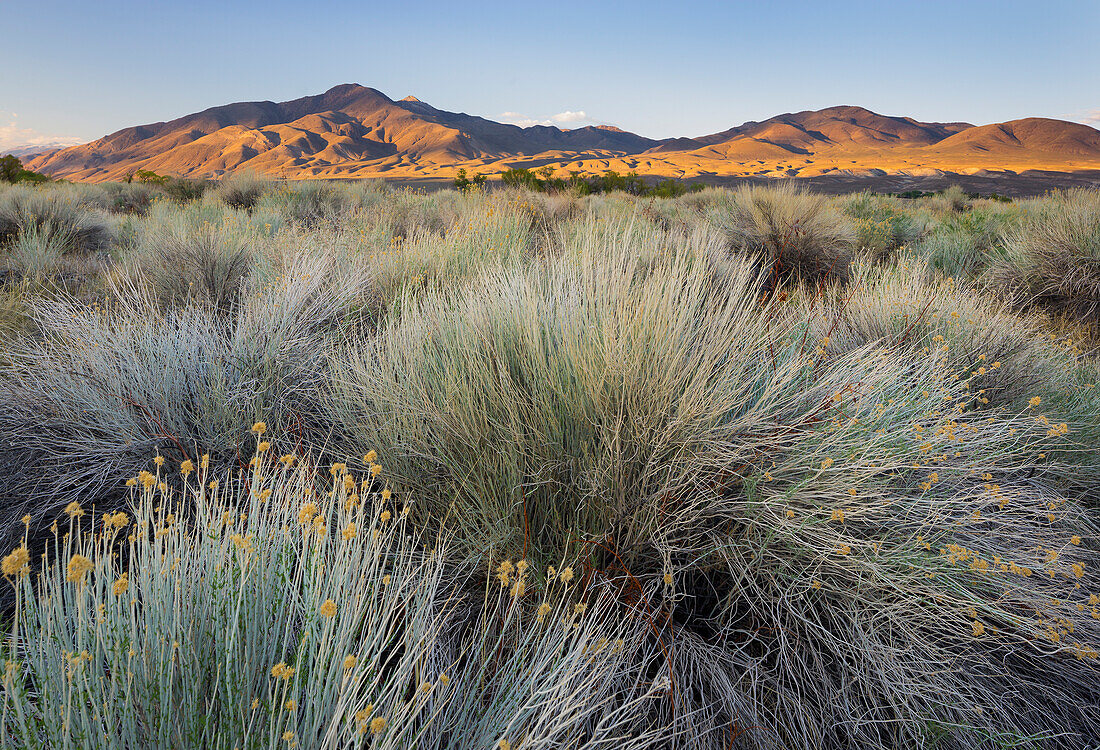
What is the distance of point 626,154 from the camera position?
155500 mm

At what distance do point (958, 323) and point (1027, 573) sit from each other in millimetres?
2422

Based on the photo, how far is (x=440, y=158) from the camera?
134250 mm

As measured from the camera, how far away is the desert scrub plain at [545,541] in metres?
1.02

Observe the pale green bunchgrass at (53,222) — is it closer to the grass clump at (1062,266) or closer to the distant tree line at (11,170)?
the distant tree line at (11,170)

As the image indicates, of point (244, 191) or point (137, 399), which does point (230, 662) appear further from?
point (244, 191)

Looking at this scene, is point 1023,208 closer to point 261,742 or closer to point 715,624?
point 715,624

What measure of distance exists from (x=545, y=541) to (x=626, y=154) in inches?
6638

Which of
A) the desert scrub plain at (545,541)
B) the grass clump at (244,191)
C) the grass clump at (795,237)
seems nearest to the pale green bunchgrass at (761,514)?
the desert scrub plain at (545,541)

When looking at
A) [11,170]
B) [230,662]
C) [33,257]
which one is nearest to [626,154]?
[11,170]

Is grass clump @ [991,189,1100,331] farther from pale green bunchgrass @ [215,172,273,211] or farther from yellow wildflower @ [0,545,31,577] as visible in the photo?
pale green bunchgrass @ [215,172,273,211]

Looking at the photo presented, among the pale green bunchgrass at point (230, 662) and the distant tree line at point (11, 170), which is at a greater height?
the distant tree line at point (11, 170)

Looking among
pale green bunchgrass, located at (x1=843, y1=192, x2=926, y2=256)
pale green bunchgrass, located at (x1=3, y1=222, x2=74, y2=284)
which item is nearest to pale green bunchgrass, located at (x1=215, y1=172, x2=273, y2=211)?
pale green bunchgrass, located at (x1=3, y1=222, x2=74, y2=284)

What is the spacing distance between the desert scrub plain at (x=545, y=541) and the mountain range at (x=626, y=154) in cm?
6838

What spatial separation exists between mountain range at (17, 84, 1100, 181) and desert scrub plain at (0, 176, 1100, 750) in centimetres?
6838
